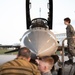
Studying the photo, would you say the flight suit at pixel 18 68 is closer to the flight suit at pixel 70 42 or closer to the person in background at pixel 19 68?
the person in background at pixel 19 68

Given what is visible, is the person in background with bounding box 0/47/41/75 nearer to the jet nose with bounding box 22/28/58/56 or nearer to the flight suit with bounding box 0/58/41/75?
the flight suit with bounding box 0/58/41/75

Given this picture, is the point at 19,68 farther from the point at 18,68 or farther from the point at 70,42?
the point at 70,42

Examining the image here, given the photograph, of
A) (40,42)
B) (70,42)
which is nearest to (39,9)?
(70,42)

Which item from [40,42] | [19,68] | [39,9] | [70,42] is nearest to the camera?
[19,68]

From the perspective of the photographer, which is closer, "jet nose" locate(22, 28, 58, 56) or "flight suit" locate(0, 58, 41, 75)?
"flight suit" locate(0, 58, 41, 75)

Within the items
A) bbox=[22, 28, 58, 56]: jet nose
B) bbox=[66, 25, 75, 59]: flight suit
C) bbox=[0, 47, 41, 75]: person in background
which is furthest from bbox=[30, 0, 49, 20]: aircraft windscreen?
bbox=[0, 47, 41, 75]: person in background

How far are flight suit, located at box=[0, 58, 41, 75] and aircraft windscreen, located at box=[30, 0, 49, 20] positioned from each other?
5569 millimetres

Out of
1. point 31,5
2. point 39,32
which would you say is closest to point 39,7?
point 31,5

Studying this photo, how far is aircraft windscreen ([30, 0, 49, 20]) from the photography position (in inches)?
382

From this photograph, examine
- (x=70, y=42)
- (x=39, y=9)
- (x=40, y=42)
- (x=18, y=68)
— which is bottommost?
(x=70, y=42)

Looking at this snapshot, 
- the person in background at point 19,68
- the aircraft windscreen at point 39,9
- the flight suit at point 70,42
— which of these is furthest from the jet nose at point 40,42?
the person in background at point 19,68

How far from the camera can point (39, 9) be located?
9938 mm

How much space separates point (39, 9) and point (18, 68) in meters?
5.95

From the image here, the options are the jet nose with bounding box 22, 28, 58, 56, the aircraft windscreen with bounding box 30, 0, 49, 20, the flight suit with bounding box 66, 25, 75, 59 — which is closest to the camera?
the jet nose with bounding box 22, 28, 58, 56
